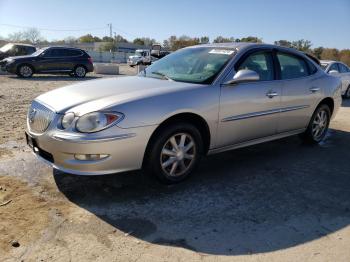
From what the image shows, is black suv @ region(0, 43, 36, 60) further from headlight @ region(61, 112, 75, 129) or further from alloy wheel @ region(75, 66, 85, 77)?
headlight @ region(61, 112, 75, 129)

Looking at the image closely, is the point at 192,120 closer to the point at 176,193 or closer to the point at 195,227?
the point at 176,193

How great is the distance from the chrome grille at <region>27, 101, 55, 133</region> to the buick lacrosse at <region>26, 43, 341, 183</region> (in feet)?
0.04

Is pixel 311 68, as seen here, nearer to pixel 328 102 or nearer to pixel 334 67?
pixel 328 102

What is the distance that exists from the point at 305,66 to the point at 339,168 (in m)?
1.71

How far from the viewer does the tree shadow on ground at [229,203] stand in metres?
3.23

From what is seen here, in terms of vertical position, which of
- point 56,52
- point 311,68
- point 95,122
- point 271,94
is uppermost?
point 56,52

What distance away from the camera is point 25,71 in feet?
58.1

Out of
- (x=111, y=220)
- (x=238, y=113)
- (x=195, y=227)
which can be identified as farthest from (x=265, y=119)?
(x=111, y=220)

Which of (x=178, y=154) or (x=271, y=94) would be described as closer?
(x=178, y=154)

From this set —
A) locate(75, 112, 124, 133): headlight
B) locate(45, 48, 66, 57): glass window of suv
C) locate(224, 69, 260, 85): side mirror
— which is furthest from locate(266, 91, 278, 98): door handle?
locate(45, 48, 66, 57): glass window of suv

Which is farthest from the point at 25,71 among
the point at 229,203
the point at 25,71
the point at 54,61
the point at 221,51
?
the point at 229,203

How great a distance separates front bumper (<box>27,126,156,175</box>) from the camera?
355cm

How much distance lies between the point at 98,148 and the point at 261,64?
269cm

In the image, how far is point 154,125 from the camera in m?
3.83
